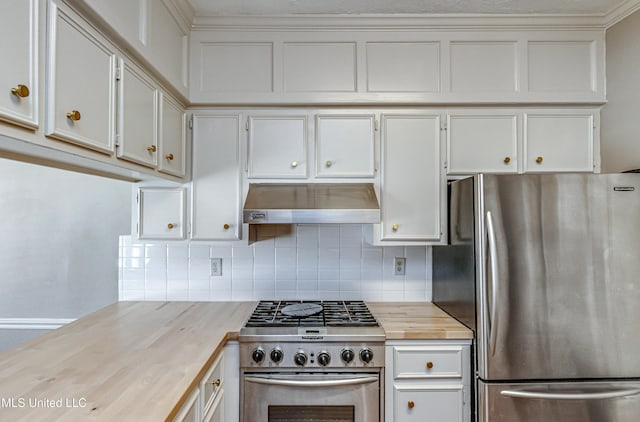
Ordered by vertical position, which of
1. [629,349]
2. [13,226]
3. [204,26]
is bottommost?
[629,349]

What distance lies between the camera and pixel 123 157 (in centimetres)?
141

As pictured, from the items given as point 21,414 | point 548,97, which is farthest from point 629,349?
point 21,414

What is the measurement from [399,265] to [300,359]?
1.00 meters

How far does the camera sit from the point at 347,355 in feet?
5.62

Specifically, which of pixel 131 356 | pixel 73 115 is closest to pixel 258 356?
pixel 131 356

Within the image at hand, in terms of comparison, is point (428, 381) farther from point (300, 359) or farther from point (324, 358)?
point (300, 359)

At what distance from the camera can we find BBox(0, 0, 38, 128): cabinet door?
86 centimetres

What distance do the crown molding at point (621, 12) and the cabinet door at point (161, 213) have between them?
2782mm

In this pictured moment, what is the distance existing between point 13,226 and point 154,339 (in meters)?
1.63

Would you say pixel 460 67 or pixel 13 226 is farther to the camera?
pixel 13 226

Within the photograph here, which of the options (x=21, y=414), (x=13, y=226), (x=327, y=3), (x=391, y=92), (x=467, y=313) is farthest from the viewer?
(x=13, y=226)

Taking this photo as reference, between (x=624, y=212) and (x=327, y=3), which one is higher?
(x=327, y=3)

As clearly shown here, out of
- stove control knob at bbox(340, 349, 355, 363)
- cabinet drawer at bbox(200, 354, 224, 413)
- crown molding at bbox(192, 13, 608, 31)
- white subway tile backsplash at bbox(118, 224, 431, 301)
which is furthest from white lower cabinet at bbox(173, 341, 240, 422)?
crown molding at bbox(192, 13, 608, 31)

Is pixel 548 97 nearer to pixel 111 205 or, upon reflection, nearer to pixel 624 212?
pixel 624 212
